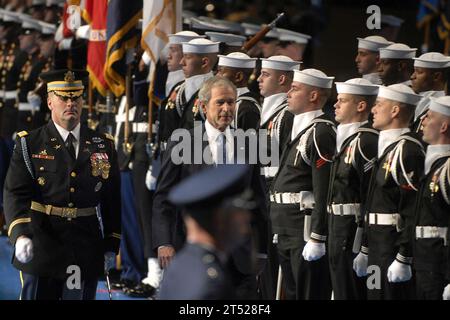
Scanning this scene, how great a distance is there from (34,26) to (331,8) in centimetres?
521

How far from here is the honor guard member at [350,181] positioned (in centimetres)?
795

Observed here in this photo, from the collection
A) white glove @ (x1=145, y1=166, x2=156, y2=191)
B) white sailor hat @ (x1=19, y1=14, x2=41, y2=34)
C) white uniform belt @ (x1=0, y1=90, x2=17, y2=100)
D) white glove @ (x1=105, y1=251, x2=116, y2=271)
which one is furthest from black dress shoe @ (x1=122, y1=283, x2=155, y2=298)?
white sailor hat @ (x1=19, y1=14, x2=41, y2=34)

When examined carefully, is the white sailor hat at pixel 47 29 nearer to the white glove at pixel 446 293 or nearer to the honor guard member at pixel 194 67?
the honor guard member at pixel 194 67

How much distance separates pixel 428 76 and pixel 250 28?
3874mm

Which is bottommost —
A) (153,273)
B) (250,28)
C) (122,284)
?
(122,284)

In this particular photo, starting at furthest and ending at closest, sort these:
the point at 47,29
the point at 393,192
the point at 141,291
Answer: the point at 47,29 < the point at 141,291 < the point at 393,192

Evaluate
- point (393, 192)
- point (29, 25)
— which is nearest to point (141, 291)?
point (393, 192)

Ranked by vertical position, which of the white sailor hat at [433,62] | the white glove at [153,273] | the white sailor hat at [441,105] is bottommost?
the white glove at [153,273]

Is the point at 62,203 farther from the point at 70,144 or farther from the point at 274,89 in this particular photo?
the point at 274,89

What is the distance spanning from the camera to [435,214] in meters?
7.29

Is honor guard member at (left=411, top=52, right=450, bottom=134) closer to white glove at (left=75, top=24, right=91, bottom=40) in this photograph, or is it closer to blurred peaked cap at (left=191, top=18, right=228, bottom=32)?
blurred peaked cap at (left=191, top=18, right=228, bottom=32)

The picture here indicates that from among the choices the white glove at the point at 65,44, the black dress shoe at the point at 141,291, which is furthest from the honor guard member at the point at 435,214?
the white glove at the point at 65,44

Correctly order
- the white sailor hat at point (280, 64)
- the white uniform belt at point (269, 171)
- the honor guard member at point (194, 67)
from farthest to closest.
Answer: the honor guard member at point (194, 67) → the white sailor hat at point (280, 64) → the white uniform belt at point (269, 171)
